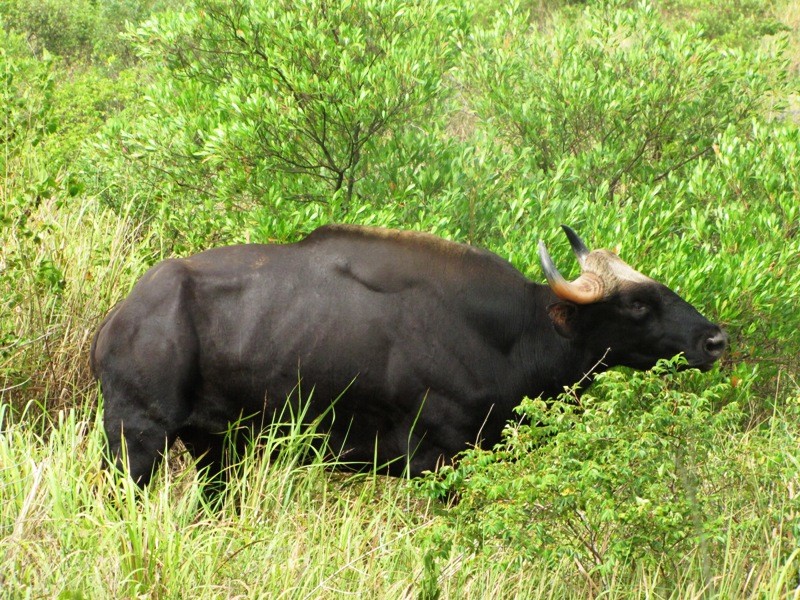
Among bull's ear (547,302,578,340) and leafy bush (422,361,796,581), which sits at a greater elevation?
bull's ear (547,302,578,340)

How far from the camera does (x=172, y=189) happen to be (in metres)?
8.96

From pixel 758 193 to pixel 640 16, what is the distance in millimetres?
2087

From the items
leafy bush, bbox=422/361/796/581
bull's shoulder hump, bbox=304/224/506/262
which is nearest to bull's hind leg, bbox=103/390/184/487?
bull's shoulder hump, bbox=304/224/506/262

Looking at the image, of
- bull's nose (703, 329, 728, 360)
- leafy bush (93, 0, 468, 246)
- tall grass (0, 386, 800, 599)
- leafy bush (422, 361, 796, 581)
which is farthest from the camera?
leafy bush (93, 0, 468, 246)

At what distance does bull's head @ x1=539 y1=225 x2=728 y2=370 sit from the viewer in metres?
6.34

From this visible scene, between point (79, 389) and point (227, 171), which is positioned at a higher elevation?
point (227, 171)

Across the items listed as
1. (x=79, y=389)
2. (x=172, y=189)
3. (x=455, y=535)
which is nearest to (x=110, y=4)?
(x=172, y=189)

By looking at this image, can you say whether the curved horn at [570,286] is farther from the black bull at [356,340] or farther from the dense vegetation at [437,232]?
the dense vegetation at [437,232]

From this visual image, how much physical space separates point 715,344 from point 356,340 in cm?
203

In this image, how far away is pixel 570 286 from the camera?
6.35 meters

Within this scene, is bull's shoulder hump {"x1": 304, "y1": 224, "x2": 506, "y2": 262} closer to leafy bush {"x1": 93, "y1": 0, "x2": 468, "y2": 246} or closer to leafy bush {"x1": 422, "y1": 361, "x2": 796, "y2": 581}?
leafy bush {"x1": 93, "y1": 0, "x2": 468, "y2": 246}

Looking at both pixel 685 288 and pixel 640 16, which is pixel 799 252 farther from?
pixel 640 16

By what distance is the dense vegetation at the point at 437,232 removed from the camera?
15.8 ft

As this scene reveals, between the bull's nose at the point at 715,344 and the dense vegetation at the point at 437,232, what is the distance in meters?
0.41
